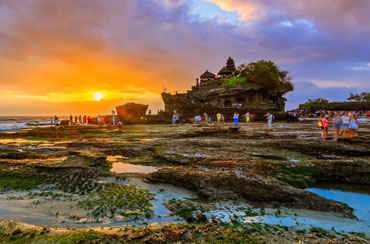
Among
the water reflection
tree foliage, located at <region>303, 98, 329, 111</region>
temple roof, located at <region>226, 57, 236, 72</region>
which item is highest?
temple roof, located at <region>226, 57, 236, 72</region>

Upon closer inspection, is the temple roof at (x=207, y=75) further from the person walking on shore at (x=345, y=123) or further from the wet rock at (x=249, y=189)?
the wet rock at (x=249, y=189)

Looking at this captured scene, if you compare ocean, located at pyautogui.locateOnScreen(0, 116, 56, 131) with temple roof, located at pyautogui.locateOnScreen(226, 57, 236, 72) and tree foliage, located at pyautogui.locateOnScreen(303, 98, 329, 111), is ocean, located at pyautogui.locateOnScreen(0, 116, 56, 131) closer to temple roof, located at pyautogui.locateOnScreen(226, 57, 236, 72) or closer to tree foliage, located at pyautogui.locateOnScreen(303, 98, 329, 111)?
temple roof, located at pyautogui.locateOnScreen(226, 57, 236, 72)

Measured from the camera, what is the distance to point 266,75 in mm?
51312

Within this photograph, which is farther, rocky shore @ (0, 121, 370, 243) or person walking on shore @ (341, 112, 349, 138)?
person walking on shore @ (341, 112, 349, 138)

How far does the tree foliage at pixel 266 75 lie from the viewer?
5138 cm

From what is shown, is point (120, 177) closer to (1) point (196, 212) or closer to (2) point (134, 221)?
(2) point (134, 221)

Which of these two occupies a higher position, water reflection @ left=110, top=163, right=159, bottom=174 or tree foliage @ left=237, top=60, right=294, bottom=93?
tree foliage @ left=237, top=60, right=294, bottom=93

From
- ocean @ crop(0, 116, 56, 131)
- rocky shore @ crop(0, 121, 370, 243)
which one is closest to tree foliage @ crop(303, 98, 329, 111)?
rocky shore @ crop(0, 121, 370, 243)

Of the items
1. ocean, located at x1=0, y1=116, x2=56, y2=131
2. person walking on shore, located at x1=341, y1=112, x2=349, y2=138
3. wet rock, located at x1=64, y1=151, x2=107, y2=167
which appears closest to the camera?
wet rock, located at x1=64, y1=151, x2=107, y2=167

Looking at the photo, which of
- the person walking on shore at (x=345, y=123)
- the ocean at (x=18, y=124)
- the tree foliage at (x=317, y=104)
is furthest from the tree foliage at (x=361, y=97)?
the ocean at (x=18, y=124)

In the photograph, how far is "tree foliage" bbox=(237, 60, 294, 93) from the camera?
51375mm

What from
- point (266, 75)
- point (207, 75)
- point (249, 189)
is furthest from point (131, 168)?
point (207, 75)

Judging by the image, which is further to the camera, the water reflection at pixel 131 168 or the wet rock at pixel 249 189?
the water reflection at pixel 131 168

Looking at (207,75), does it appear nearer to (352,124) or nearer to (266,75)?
(266,75)
